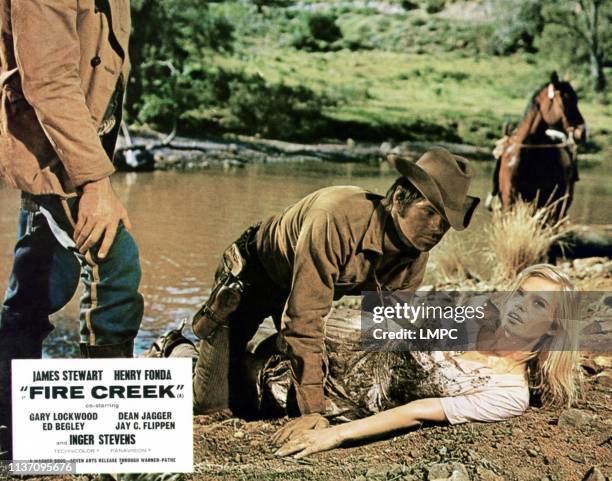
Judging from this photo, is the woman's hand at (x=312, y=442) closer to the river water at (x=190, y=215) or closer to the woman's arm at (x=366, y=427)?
the woman's arm at (x=366, y=427)

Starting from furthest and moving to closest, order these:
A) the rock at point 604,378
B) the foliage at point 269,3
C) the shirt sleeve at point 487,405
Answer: the foliage at point 269,3, the rock at point 604,378, the shirt sleeve at point 487,405

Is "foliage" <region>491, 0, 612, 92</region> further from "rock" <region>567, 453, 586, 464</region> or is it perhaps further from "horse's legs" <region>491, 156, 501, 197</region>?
"rock" <region>567, 453, 586, 464</region>

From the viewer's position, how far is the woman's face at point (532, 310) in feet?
12.3

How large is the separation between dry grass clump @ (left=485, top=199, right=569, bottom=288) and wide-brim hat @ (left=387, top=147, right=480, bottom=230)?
1.89 meters

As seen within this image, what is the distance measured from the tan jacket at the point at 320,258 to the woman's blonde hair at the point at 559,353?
0.63 meters

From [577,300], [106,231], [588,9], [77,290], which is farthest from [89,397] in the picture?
[588,9]

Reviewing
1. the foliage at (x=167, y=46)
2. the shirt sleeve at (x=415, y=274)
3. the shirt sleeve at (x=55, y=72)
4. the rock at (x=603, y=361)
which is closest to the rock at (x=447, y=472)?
the shirt sleeve at (x=415, y=274)

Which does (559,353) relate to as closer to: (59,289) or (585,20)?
(585,20)

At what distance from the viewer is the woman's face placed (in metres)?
3.75

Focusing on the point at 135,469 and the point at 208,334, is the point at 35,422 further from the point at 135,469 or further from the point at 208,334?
the point at 208,334

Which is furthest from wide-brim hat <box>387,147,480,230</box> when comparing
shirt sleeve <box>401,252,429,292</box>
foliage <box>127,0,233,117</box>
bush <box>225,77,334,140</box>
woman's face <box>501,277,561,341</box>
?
foliage <box>127,0,233,117</box>

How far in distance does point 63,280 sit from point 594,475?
2284 millimetres

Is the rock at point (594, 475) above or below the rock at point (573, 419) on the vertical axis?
below

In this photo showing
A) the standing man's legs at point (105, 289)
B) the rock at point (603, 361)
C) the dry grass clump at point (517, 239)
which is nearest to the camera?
the standing man's legs at point (105, 289)
